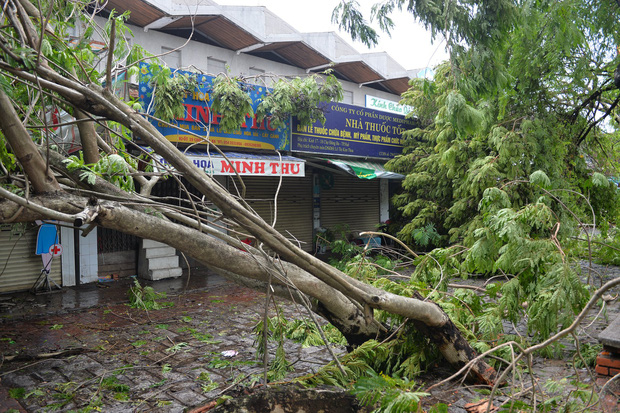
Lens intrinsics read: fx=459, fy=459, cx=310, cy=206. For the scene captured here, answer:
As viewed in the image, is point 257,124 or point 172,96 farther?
point 257,124

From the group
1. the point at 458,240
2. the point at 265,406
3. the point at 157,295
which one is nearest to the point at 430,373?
the point at 265,406

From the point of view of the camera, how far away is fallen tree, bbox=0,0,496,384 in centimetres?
281

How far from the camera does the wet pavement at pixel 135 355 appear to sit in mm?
4293

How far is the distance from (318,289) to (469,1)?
4183mm

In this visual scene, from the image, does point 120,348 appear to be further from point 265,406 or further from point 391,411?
point 391,411

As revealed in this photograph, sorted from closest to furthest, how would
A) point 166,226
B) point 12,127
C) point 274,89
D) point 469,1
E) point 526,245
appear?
point 12,127 < point 166,226 < point 526,245 < point 469,1 < point 274,89

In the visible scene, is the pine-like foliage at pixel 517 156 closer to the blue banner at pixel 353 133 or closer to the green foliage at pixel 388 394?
the blue banner at pixel 353 133

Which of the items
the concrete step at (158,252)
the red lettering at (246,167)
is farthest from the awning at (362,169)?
the concrete step at (158,252)

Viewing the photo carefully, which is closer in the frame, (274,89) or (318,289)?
(318,289)

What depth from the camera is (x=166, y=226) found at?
11.1 feet

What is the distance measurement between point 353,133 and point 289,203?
288cm

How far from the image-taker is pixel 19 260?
9.06 meters

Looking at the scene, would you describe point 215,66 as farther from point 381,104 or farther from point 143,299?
point 143,299

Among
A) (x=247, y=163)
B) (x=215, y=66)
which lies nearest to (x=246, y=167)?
(x=247, y=163)
